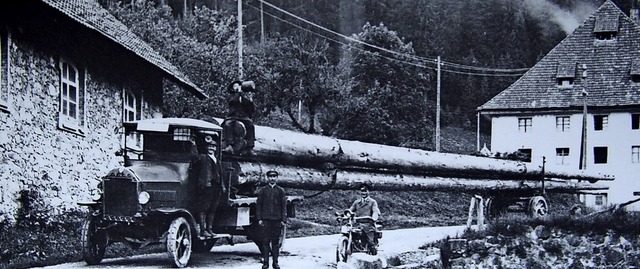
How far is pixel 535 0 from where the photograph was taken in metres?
18.9

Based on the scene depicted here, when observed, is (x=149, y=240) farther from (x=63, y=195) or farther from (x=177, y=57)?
(x=177, y=57)

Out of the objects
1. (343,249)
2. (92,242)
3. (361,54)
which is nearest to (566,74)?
(343,249)

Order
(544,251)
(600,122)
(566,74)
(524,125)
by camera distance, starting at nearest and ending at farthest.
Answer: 1. (544,251)
2. (600,122)
3. (524,125)
4. (566,74)

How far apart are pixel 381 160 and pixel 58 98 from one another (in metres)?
6.27

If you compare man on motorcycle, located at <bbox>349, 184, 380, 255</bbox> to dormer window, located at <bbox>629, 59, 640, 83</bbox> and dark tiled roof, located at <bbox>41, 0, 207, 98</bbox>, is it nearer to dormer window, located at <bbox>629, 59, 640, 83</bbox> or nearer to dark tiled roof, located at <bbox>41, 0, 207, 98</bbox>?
dark tiled roof, located at <bbox>41, 0, 207, 98</bbox>

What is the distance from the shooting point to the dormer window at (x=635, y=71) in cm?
1964

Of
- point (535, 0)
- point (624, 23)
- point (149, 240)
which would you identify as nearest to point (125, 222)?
point (149, 240)

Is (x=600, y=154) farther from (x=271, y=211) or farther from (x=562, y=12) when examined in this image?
(x=271, y=211)

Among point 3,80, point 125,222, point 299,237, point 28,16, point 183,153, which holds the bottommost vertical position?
point 299,237

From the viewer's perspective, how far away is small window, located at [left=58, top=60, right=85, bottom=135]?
54.4ft

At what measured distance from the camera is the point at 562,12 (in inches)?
A: 789

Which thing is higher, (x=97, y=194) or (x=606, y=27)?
(x=606, y=27)

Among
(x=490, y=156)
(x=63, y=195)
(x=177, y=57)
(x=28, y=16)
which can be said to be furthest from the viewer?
(x=177, y=57)

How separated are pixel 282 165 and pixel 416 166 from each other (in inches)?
178
